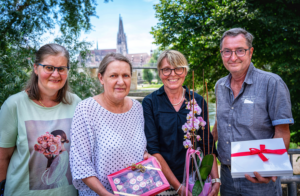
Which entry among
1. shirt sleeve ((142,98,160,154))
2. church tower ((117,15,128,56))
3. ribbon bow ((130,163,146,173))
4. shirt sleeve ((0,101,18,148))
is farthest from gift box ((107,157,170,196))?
church tower ((117,15,128,56))

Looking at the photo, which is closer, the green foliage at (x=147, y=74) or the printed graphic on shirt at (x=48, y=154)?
the printed graphic on shirt at (x=48, y=154)

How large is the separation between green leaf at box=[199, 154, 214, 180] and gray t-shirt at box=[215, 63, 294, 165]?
0.54 m

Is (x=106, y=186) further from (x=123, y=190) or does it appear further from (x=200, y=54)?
(x=200, y=54)

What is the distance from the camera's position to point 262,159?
5.29 ft

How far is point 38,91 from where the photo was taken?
202 cm

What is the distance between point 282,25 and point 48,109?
7.62 meters

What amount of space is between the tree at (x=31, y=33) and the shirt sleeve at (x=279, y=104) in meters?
3.71

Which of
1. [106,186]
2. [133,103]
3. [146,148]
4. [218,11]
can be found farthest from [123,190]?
[218,11]

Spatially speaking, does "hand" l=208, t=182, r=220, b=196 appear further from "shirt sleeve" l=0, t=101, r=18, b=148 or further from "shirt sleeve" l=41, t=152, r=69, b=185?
"shirt sleeve" l=0, t=101, r=18, b=148

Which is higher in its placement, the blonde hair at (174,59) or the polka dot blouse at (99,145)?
the blonde hair at (174,59)

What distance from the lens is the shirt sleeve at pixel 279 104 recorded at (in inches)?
73.7

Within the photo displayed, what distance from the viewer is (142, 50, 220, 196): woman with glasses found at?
6.57ft

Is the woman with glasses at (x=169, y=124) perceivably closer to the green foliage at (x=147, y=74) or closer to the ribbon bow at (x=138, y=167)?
the ribbon bow at (x=138, y=167)

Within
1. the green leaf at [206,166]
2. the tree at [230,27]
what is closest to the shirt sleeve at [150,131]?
the green leaf at [206,166]
